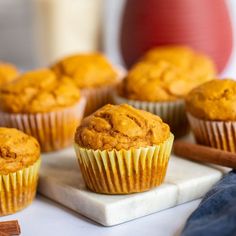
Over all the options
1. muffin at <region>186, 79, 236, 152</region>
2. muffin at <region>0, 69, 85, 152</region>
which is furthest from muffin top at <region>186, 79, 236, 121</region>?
muffin at <region>0, 69, 85, 152</region>

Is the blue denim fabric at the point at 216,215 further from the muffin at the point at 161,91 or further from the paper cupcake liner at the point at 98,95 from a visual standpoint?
the paper cupcake liner at the point at 98,95

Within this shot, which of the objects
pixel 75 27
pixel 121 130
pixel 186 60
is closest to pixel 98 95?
pixel 186 60

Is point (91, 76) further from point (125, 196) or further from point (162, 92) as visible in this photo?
point (125, 196)

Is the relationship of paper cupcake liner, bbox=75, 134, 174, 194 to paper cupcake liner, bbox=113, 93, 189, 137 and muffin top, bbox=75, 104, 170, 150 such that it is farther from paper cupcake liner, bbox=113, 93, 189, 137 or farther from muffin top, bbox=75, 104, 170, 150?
paper cupcake liner, bbox=113, 93, 189, 137

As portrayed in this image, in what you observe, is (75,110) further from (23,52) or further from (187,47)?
(23,52)

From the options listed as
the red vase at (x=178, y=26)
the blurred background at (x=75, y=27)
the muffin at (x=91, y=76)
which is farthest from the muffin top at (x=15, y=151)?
the blurred background at (x=75, y=27)

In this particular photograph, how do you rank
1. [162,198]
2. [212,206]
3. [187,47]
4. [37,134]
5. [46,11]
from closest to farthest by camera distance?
[212,206]
[162,198]
[37,134]
[187,47]
[46,11]

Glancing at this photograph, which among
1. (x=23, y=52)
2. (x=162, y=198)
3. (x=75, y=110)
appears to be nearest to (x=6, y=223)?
(x=162, y=198)
